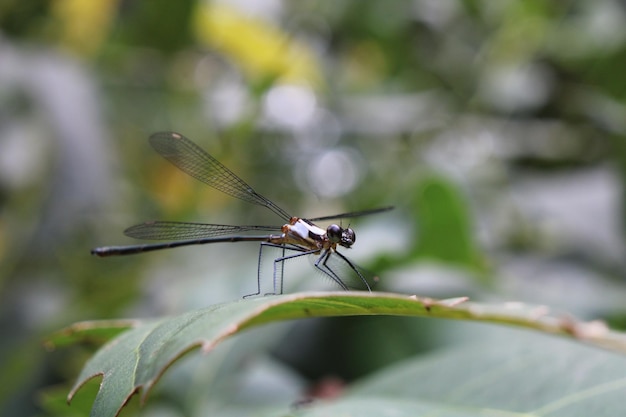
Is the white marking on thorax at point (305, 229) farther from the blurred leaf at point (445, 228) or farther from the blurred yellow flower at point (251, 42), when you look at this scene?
the blurred yellow flower at point (251, 42)

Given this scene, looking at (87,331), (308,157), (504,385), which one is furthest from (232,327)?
(308,157)

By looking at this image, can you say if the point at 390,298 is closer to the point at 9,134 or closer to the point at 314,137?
the point at 9,134

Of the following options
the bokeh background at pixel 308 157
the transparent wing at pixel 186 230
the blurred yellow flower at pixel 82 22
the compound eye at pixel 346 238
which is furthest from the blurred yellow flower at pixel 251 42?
the compound eye at pixel 346 238

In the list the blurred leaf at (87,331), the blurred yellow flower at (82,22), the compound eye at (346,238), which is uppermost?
the blurred yellow flower at (82,22)

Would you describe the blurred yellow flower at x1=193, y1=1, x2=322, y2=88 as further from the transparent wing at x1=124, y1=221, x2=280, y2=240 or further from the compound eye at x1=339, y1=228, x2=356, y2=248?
the compound eye at x1=339, y1=228, x2=356, y2=248

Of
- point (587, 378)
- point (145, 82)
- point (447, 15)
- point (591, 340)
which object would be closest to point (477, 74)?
point (447, 15)
